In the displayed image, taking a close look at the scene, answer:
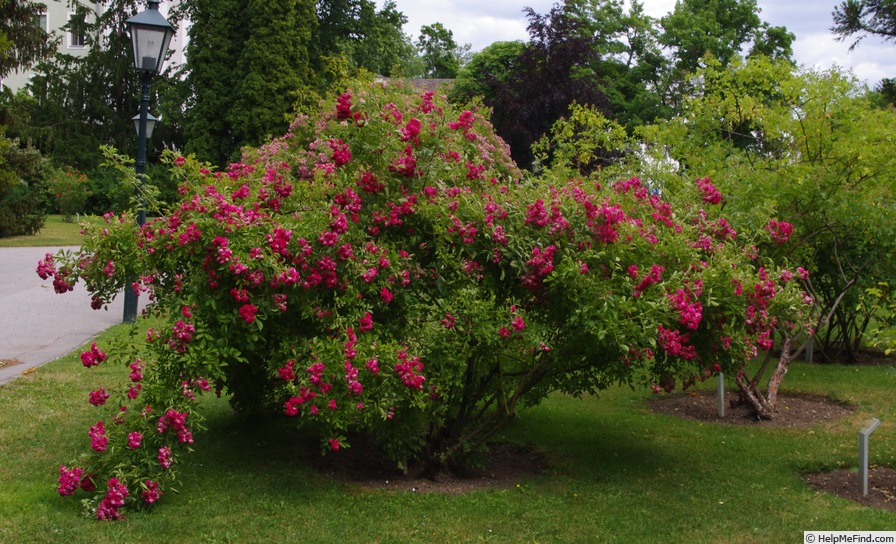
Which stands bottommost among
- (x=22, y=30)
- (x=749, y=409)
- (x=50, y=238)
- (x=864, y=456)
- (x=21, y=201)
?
(x=749, y=409)

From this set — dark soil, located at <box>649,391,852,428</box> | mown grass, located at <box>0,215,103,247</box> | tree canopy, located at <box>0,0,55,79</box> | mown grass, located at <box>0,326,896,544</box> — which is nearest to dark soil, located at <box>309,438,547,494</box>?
Result: mown grass, located at <box>0,326,896,544</box>

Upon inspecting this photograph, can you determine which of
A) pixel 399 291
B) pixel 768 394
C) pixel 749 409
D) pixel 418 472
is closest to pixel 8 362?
pixel 418 472

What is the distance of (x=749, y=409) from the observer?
29.4 ft

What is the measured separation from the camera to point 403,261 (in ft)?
18.7

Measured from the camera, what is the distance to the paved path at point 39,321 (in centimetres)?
1052

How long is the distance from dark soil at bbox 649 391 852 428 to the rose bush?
8.45ft

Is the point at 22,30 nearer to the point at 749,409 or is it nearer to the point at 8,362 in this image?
the point at 8,362

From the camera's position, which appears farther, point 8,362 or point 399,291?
point 8,362

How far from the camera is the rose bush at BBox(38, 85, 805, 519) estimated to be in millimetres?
5238

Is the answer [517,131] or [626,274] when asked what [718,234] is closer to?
[626,274]

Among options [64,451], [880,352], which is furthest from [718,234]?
[880,352]

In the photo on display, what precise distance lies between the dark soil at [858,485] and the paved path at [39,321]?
755 centimetres

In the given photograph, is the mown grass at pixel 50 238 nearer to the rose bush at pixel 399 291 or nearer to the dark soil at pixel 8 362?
the dark soil at pixel 8 362

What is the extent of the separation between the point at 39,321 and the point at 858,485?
11339 mm
